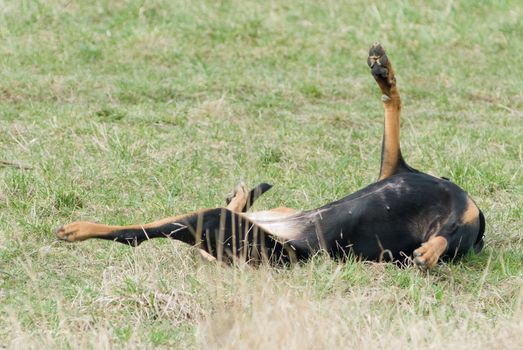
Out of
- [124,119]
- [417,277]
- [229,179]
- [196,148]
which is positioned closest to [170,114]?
[124,119]

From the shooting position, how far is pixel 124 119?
809cm

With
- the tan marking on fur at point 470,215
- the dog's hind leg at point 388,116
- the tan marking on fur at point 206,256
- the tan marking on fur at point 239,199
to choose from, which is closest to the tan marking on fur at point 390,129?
the dog's hind leg at point 388,116

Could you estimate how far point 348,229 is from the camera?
502cm

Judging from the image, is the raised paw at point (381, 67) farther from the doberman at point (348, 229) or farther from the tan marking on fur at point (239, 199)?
the tan marking on fur at point (239, 199)

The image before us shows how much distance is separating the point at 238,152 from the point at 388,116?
1909 mm

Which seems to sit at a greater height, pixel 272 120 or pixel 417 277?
pixel 417 277

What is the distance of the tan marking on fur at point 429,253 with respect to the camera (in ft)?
15.3

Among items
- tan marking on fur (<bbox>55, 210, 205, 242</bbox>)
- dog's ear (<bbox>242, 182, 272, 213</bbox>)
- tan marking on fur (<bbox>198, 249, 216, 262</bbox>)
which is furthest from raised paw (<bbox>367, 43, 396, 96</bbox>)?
tan marking on fur (<bbox>55, 210, 205, 242</bbox>)

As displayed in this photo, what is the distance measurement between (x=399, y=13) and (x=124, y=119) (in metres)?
4.66

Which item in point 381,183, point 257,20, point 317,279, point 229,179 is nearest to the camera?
point 317,279

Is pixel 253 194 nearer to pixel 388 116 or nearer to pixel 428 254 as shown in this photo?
pixel 388 116

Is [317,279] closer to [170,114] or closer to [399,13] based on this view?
[170,114]

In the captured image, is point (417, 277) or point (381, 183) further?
point (381, 183)

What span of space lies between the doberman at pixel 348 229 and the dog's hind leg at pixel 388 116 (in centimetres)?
26
